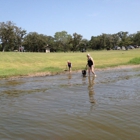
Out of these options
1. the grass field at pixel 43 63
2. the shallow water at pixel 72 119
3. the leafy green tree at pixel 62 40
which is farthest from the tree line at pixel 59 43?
the shallow water at pixel 72 119

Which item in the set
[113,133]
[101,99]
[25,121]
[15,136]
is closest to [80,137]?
[113,133]

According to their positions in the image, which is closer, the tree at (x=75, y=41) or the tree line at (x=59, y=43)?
the tree line at (x=59, y=43)

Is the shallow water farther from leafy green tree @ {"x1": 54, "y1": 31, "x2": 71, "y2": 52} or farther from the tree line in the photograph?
leafy green tree @ {"x1": 54, "y1": 31, "x2": 71, "y2": 52}

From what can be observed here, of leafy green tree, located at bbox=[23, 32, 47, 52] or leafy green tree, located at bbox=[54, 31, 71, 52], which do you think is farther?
leafy green tree, located at bbox=[54, 31, 71, 52]

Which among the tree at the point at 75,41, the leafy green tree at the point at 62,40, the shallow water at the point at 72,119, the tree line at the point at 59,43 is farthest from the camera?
the leafy green tree at the point at 62,40

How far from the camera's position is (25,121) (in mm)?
6316

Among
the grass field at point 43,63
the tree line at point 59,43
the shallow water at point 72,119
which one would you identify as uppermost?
the tree line at point 59,43

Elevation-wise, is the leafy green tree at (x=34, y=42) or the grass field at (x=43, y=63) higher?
the leafy green tree at (x=34, y=42)

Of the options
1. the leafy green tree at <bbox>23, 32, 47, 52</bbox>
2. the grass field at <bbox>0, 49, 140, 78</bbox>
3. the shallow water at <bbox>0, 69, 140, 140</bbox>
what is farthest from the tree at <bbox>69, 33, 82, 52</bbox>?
the shallow water at <bbox>0, 69, 140, 140</bbox>

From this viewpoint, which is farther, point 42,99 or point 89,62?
point 89,62

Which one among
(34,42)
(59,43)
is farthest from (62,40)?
(34,42)

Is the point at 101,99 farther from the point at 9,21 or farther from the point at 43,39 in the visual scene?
the point at 43,39

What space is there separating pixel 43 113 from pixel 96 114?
5.68ft

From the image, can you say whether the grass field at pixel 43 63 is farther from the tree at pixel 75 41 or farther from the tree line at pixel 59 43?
the tree at pixel 75 41
